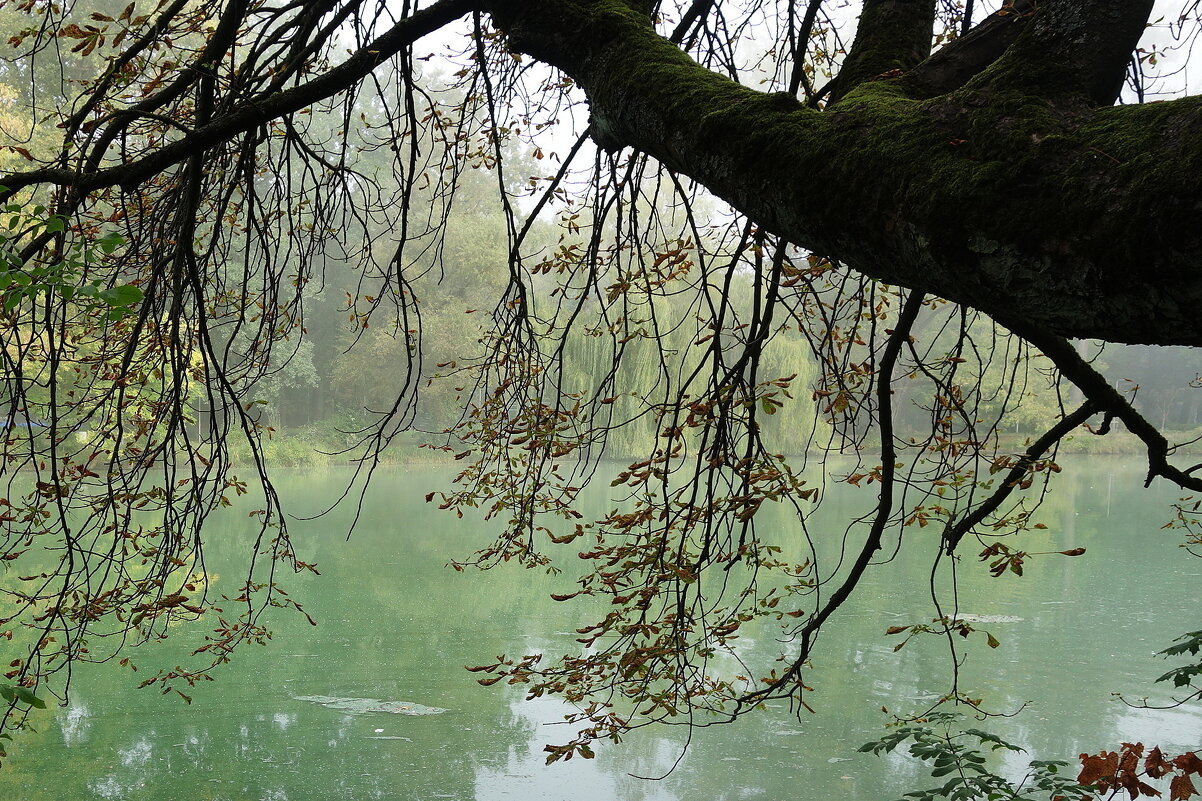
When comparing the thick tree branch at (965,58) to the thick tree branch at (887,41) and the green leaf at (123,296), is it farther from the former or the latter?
the green leaf at (123,296)

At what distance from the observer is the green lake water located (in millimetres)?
4223

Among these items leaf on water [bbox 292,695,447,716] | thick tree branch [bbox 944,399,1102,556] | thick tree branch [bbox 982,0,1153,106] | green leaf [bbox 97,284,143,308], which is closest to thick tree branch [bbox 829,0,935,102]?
thick tree branch [bbox 982,0,1153,106]

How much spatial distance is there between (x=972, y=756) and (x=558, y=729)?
2.72 m

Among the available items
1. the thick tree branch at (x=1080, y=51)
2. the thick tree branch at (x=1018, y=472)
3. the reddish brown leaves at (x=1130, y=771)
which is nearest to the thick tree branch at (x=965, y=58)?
the thick tree branch at (x=1080, y=51)

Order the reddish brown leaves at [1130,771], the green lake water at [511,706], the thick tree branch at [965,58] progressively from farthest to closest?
the green lake water at [511,706]
the reddish brown leaves at [1130,771]
the thick tree branch at [965,58]

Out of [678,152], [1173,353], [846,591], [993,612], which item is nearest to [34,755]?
[846,591]

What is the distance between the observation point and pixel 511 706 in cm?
518

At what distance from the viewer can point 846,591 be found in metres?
2.12

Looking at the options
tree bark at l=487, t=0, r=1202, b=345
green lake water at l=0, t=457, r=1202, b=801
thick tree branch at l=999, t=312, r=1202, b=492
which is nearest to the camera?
tree bark at l=487, t=0, r=1202, b=345

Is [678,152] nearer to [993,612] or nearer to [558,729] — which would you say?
[558,729]

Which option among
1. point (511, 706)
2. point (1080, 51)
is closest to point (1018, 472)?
point (1080, 51)

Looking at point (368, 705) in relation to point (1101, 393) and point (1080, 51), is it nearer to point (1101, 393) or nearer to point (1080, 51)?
point (1101, 393)

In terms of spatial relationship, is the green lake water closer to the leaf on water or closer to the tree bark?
the leaf on water

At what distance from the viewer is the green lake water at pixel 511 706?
4.22 metres
